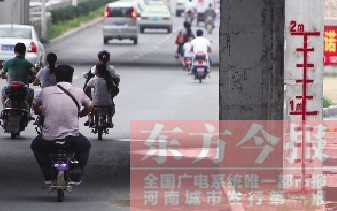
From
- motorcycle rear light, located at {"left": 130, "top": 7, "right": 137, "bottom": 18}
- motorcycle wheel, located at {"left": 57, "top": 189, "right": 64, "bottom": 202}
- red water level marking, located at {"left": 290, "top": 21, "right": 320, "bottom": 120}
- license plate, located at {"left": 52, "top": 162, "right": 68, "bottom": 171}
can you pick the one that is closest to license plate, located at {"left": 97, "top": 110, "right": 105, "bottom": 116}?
motorcycle wheel, located at {"left": 57, "top": 189, "right": 64, "bottom": 202}

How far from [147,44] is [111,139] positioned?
135ft

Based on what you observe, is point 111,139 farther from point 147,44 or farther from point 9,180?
point 147,44

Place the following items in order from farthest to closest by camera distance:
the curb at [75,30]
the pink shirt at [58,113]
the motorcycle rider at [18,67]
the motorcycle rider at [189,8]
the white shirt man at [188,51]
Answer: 1. the motorcycle rider at [189,8]
2. the curb at [75,30]
3. the white shirt man at [188,51]
4. the motorcycle rider at [18,67]
5. the pink shirt at [58,113]

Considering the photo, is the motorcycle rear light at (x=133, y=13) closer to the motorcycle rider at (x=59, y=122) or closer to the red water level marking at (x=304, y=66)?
the motorcycle rider at (x=59, y=122)

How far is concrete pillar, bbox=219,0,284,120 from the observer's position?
645 inches

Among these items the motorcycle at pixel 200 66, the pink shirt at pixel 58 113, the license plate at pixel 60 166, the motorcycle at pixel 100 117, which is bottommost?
the motorcycle at pixel 200 66

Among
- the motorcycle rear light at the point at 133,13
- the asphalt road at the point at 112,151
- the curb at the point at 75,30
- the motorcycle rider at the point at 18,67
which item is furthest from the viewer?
the curb at the point at 75,30

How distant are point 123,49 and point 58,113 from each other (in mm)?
46140

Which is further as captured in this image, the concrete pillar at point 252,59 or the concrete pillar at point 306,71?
the concrete pillar at point 252,59

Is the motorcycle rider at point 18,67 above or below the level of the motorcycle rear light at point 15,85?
above

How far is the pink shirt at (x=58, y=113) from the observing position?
569 inches

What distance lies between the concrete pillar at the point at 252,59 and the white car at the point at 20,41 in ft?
73.5

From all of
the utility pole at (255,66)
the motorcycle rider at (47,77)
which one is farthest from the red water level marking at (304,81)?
the motorcycle rider at (47,77)

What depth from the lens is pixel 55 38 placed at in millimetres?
66750
